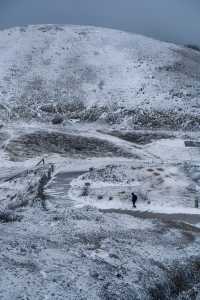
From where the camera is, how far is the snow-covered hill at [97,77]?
53969 mm

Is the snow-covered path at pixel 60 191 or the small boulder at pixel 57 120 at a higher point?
the small boulder at pixel 57 120

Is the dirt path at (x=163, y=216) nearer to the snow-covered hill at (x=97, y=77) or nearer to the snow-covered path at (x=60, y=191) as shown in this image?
the snow-covered path at (x=60, y=191)

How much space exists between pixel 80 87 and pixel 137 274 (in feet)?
160

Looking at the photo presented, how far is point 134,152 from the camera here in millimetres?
40094

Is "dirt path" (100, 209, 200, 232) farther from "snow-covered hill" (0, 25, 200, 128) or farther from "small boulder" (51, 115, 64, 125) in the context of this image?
"small boulder" (51, 115, 64, 125)

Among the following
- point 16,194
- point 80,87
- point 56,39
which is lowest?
point 16,194

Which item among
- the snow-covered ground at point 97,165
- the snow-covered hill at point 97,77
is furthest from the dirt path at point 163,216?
the snow-covered hill at point 97,77

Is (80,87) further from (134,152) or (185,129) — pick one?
(134,152)

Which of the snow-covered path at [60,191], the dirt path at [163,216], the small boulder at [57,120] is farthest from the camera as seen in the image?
the small boulder at [57,120]

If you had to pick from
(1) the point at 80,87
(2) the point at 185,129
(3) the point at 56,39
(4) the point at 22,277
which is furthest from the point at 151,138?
(3) the point at 56,39

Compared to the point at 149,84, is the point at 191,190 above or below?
below

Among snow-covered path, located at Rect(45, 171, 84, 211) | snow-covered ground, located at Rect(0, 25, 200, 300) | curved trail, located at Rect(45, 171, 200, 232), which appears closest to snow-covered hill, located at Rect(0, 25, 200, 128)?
snow-covered ground, located at Rect(0, 25, 200, 300)

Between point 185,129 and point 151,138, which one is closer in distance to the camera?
point 151,138

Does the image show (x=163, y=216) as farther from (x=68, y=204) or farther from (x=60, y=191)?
(x=60, y=191)
